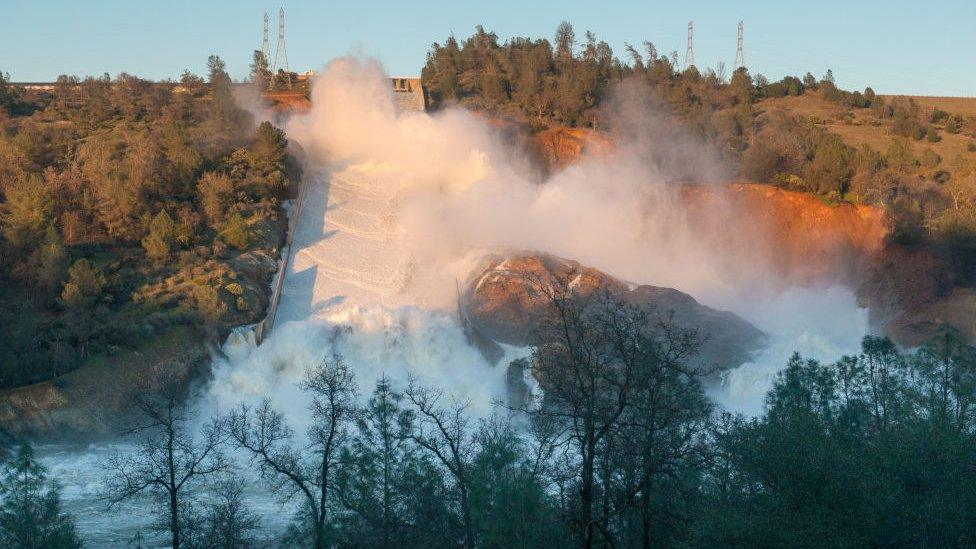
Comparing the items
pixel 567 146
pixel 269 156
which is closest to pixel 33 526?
pixel 269 156

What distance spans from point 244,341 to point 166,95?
87.5 feet

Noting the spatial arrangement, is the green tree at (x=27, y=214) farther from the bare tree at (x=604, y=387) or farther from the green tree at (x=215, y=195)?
the bare tree at (x=604, y=387)

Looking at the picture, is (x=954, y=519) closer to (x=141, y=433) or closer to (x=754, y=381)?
(x=754, y=381)

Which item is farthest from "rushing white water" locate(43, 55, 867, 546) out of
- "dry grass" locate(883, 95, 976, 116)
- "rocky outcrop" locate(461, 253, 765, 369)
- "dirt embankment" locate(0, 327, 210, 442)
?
"dry grass" locate(883, 95, 976, 116)

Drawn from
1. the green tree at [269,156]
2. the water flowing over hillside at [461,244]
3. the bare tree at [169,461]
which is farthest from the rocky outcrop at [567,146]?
the bare tree at [169,461]

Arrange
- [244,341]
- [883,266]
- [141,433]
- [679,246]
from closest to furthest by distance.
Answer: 1. [141,433]
2. [244,341]
3. [883,266]
4. [679,246]

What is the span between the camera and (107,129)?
51156 mm

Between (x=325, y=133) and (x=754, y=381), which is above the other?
(x=325, y=133)

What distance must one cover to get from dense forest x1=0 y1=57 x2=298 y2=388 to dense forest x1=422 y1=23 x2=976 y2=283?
15.9 m

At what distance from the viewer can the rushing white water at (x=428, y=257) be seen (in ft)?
107

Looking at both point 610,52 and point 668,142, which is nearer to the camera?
point 668,142

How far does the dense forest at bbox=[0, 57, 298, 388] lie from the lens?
33312 millimetres

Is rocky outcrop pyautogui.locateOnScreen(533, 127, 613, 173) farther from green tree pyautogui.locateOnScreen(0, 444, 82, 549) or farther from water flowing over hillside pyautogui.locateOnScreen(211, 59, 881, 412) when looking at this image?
green tree pyautogui.locateOnScreen(0, 444, 82, 549)

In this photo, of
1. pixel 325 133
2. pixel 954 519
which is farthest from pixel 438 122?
pixel 954 519
